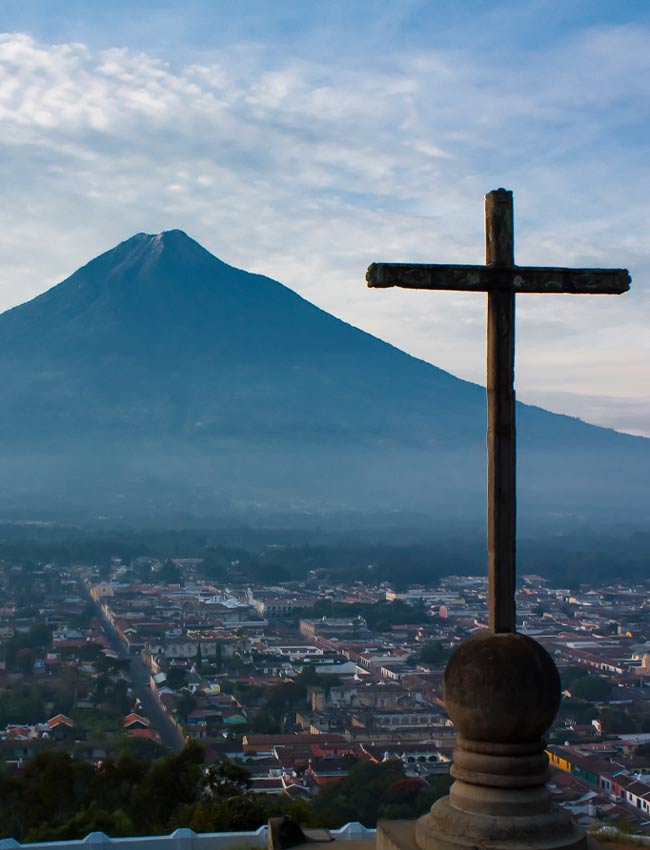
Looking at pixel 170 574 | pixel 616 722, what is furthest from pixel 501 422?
pixel 170 574

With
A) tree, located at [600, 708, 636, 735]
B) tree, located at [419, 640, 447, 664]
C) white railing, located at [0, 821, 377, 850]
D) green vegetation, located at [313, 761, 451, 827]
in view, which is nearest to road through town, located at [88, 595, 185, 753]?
green vegetation, located at [313, 761, 451, 827]

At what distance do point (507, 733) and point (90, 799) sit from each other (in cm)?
538

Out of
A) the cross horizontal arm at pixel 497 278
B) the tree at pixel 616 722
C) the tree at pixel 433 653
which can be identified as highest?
the cross horizontal arm at pixel 497 278

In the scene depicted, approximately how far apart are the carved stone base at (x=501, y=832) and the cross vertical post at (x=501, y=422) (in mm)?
682

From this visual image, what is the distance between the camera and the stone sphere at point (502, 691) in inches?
169

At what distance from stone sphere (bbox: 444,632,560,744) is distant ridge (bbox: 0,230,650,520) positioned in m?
104

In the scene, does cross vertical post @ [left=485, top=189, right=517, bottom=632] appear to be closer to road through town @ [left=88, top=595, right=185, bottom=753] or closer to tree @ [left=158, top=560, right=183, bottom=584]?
road through town @ [left=88, top=595, right=185, bottom=753]

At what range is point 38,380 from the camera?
456 feet

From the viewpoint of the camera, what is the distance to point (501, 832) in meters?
4.20

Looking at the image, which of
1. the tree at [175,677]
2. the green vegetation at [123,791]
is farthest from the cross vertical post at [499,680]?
the tree at [175,677]

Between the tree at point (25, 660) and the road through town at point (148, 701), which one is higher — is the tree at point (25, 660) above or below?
above

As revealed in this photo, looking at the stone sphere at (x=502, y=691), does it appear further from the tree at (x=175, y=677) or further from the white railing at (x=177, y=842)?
the tree at (x=175, y=677)

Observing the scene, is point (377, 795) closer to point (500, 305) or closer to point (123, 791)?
point (123, 791)

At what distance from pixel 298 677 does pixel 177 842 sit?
21.4 m
